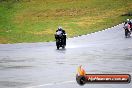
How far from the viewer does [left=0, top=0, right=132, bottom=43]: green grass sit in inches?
2202

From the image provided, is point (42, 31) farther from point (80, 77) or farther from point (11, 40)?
point (80, 77)

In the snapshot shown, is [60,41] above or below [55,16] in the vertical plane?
above

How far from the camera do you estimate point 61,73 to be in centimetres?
1575

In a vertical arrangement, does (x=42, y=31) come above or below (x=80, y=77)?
below

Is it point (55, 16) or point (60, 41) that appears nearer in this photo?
point (60, 41)

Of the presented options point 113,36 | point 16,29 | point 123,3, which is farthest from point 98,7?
point 113,36

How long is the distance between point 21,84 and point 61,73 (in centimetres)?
360

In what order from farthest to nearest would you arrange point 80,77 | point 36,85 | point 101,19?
point 101,19 → point 36,85 → point 80,77

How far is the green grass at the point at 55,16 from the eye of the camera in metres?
55.9

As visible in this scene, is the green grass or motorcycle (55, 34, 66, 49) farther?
the green grass

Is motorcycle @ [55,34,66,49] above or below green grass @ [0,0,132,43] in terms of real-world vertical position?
above

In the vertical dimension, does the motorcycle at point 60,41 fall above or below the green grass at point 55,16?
above

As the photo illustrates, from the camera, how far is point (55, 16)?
7488 centimetres

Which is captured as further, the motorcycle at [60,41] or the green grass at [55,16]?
the green grass at [55,16]
